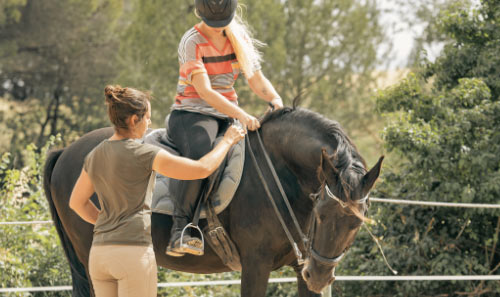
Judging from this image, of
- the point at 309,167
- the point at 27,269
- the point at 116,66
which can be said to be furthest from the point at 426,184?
the point at 116,66

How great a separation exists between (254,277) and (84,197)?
1258 millimetres

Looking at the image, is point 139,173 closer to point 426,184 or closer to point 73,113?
point 426,184

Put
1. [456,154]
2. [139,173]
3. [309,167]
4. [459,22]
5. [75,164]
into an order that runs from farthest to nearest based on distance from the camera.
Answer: [459,22] → [456,154] → [75,164] → [309,167] → [139,173]

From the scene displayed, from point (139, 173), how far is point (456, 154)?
15.2 ft

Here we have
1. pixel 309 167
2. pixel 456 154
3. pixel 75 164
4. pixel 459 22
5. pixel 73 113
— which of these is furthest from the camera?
pixel 73 113

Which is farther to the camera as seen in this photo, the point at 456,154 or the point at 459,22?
the point at 459,22

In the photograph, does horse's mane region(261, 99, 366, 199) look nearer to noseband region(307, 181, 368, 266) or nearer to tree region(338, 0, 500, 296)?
noseband region(307, 181, 368, 266)

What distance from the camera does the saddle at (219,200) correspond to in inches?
149

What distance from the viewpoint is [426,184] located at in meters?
6.83

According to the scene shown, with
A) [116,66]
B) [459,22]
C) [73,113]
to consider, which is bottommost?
[73,113]

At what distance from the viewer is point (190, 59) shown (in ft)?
12.3

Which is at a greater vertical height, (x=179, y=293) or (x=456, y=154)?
(x=456, y=154)

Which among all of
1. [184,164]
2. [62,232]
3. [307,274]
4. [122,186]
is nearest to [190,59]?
[184,164]

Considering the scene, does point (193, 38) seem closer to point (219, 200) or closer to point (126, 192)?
point (219, 200)
